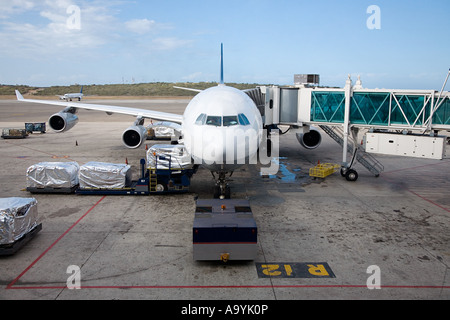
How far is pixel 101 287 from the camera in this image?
28.5 feet

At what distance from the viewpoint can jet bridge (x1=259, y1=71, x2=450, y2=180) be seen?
Answer: 55.1 ft

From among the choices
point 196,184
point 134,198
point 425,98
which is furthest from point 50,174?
point 425,98

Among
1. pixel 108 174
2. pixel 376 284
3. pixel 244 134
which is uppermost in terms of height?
pixel 244 134

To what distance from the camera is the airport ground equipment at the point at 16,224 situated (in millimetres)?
10172

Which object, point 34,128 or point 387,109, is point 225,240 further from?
point 34,128

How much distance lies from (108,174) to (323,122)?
11.8 metres

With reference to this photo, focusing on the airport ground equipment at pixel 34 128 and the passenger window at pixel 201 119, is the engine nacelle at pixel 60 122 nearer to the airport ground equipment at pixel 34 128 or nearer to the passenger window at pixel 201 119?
the passenger window at pixel 201 119

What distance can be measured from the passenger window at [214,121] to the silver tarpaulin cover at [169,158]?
409 centimetres

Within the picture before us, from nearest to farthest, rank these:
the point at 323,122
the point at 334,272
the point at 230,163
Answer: the point at 334,272
the point at 230,163
the point at 323,122

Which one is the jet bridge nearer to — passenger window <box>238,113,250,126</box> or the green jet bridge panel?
the green jet bridge panel

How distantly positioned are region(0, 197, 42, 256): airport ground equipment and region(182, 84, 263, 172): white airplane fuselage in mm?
5549

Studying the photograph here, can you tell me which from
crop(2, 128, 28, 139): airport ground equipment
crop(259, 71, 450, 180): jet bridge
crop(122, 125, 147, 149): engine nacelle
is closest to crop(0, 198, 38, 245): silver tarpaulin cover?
crop(122, 125, 147, 149): engine nacelle

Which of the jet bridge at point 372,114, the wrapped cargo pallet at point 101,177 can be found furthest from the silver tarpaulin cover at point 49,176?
the jet bridge at point 372,114

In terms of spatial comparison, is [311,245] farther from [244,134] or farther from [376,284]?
[244,134]
